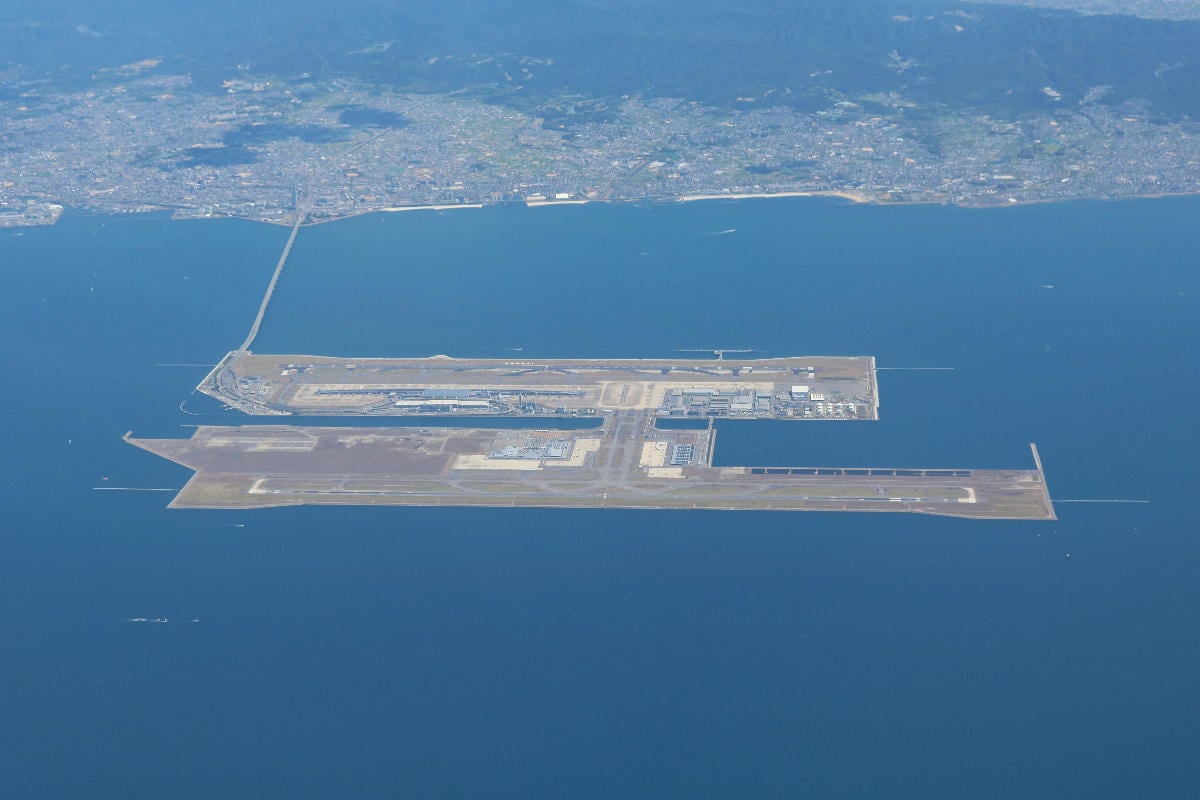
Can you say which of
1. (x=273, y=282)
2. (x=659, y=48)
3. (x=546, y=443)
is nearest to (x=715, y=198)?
(x=273, y=282)

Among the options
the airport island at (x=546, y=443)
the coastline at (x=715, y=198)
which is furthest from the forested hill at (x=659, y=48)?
the airport island at (x=546, y=443)

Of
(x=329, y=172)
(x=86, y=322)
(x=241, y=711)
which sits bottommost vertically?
(x=241, y=711)

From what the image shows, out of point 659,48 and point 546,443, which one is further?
point 659,48

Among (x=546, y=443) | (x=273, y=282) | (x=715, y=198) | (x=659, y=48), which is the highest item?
(x=659, y=48)

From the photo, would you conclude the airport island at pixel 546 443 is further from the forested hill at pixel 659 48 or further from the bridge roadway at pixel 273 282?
the forested hill at pixel 659 48

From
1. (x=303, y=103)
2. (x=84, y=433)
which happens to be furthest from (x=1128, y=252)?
(x=303, y=103)

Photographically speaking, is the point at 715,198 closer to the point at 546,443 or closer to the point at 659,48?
the point at 546,443

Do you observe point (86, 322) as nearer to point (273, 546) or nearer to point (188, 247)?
point (188, 247)

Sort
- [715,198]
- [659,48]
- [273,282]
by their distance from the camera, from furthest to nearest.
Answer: [659,48], [715,198], [273,282]
